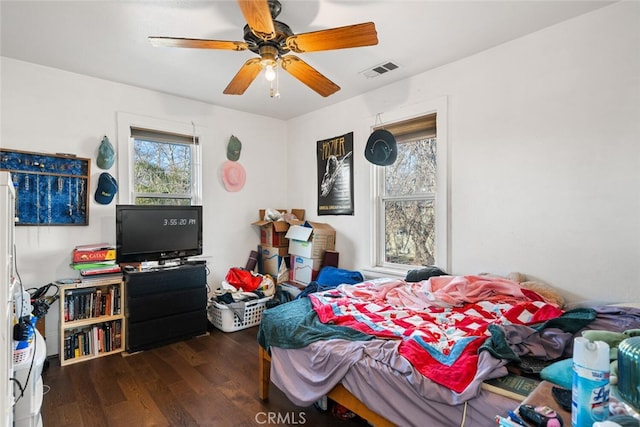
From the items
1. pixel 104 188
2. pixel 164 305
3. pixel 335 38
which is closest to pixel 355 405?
pixel 335 38

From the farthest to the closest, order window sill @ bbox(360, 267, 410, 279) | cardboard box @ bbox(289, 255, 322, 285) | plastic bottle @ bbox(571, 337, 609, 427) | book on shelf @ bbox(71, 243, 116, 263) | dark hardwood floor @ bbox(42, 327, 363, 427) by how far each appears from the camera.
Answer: cardboard box @ bbox(289, 255, 322, 285) < window sill @ bbox(360, 267, 410, 279) < book on shelf @ bbox(71, 243, 116, 263) < dark hardwood floor @ bbox(42, 327, 363, 427) < plastic bottle @ bbox(571, 337, 609, 427)

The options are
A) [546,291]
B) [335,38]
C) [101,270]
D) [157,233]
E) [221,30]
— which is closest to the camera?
[335,38]

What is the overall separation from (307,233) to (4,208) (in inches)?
109

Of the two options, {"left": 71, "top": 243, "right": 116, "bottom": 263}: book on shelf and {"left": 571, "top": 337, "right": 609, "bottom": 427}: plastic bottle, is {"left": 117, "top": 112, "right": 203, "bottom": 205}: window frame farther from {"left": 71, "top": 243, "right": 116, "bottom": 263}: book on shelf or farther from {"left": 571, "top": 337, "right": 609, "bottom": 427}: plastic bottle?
{"left": 571, "top": 337, "right": 609, "bottom": 427}: plastic bottle

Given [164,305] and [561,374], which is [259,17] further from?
[164,305]

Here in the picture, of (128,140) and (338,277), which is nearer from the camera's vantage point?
(128,140)

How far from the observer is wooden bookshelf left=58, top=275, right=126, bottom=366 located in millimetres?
2771

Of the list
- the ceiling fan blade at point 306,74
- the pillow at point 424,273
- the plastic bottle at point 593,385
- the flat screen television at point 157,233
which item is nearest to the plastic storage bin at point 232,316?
the flat screen television at point 157,233

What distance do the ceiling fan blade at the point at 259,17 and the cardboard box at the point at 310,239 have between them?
7.22 feet

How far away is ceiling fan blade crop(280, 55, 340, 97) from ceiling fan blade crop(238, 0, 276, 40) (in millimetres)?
260

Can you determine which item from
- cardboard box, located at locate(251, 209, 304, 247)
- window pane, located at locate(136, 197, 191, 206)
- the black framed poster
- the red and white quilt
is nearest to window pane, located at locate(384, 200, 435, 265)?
the black framed poster

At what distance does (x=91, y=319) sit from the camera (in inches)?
113

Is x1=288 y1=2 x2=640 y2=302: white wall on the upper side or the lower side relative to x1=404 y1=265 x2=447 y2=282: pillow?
upper

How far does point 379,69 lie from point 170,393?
3167 mm
